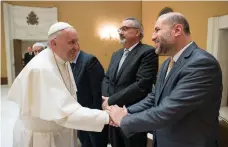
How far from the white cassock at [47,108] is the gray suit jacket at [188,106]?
0.27 meters

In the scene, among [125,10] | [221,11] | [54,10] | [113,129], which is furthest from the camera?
[125,10]

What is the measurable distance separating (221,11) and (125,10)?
3.89 m

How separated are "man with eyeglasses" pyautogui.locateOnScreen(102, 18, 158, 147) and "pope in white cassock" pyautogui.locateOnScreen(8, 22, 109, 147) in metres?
0.62

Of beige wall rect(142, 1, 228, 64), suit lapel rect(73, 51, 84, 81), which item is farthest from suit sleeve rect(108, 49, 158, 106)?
beige wall rect(142, 1, 228, 64)

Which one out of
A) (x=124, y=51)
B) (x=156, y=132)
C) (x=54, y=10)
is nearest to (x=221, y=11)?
(x=124, y=51)

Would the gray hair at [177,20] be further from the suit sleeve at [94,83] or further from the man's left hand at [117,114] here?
the suit sleeve at [94,83]

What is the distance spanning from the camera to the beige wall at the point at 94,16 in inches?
271

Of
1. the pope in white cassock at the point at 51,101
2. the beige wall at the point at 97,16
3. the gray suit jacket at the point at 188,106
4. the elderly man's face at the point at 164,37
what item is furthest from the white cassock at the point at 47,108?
the beige wall at the point at 97,16

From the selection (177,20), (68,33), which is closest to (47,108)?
(68,33)

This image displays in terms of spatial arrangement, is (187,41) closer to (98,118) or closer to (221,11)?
(98,118)

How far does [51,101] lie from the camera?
1.36 metres

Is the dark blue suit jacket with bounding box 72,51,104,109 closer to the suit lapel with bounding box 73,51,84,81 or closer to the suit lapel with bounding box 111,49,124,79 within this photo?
the suit lapel with bounding box 73,51,84,81

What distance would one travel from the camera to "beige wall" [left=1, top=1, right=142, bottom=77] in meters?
6.88

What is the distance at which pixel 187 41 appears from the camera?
131cm
